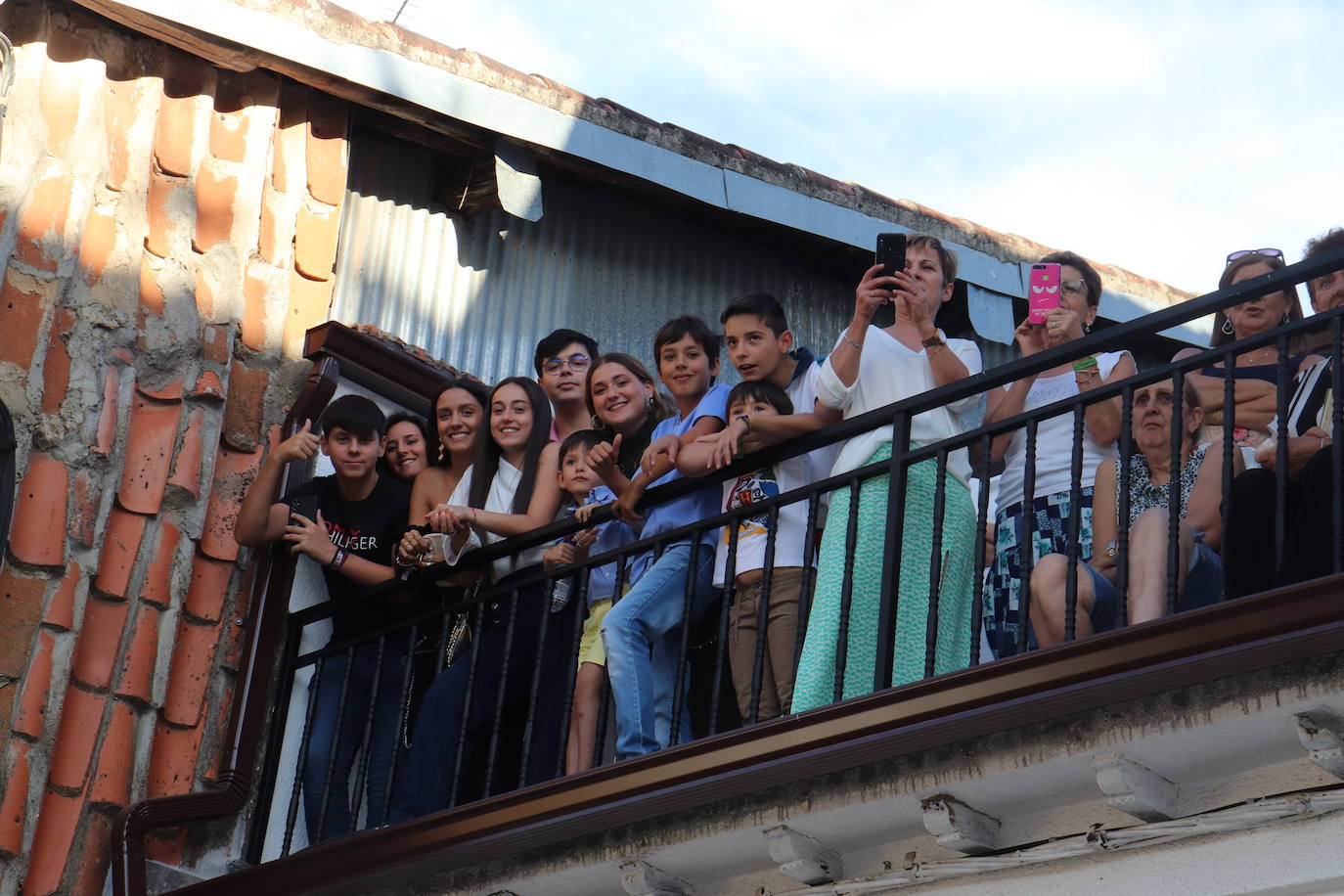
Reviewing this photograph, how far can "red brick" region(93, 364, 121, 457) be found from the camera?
23.8 ft

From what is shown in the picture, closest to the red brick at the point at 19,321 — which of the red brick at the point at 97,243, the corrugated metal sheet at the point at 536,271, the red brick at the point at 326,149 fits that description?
the red brick at the point at 97,243

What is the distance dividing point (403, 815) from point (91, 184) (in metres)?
2.84

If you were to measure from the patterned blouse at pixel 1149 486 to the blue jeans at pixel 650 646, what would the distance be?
1.46 meters

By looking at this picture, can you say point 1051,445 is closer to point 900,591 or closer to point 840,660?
point 900,591

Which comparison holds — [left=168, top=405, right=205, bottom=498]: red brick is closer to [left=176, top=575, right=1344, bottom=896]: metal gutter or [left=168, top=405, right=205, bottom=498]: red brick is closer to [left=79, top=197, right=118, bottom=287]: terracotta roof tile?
[left=79, top=197, right=118, bottom=287]: terracotta roof tile

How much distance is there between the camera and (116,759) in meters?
7.20

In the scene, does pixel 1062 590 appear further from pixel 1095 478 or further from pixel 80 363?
pixel 80 363

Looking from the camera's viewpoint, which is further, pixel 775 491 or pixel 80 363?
pixel 80 363

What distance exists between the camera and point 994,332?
1033 centimetres

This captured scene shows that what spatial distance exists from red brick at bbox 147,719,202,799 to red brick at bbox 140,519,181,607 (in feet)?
1.61

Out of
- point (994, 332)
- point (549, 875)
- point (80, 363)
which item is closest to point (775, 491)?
point (549, 875)

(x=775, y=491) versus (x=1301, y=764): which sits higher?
(x=775, y=491)

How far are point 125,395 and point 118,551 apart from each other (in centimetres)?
62

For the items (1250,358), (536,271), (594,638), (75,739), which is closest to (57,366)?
(75,739)
